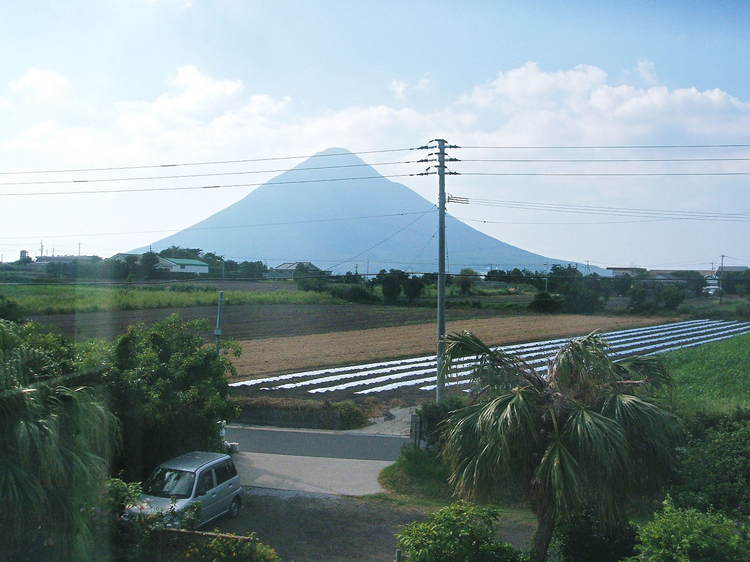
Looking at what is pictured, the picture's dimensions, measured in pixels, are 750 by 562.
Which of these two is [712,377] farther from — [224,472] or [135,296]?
[135,296]

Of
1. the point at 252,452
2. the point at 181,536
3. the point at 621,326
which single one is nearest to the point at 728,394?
the point at 252,452

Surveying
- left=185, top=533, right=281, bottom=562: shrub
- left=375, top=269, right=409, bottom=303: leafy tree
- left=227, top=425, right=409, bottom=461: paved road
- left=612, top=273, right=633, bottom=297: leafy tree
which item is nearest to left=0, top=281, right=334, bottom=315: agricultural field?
left=375, top=269, right=409, bottom=303: leafy tree

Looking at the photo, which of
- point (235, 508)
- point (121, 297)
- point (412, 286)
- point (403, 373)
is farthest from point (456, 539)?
point (412, 286)

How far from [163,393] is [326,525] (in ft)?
13.6

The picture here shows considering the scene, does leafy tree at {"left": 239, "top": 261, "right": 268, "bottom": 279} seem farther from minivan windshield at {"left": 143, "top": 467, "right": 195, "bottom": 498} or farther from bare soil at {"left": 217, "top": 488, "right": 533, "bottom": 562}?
minivan windshield at {"left": 143, "top": 467, "right": 195, "bottom": 498}

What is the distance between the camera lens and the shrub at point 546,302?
51.6 m

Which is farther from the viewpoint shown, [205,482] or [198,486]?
[205,482]

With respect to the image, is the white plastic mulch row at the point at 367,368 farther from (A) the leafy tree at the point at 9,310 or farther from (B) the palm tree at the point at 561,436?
(B) the palm tree at the point at 561,436

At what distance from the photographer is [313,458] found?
17.9m

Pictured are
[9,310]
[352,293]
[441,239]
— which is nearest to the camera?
[9,310]

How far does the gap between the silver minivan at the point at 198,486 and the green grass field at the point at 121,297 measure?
13533 mm

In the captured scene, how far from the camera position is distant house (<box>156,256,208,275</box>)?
1385 inches

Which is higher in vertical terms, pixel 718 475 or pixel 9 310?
pixel 9 310

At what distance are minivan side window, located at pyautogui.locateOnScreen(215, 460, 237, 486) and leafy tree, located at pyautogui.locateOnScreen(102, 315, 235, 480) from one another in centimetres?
149
